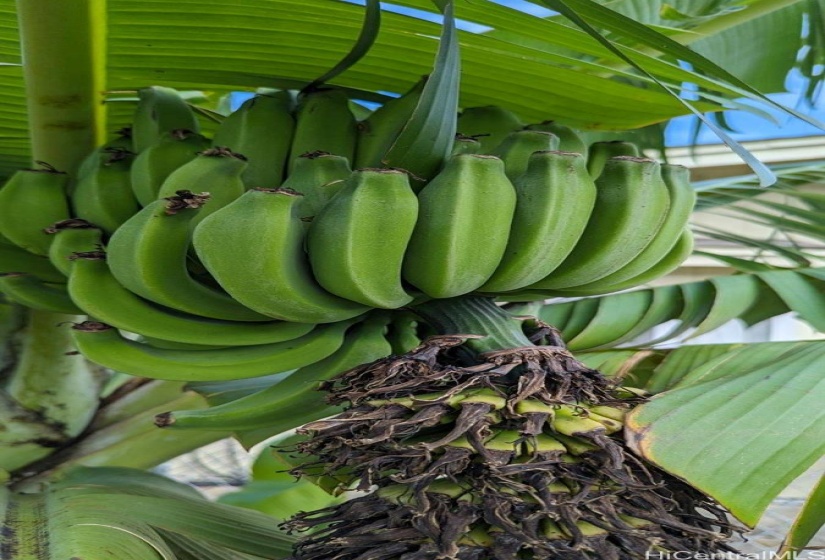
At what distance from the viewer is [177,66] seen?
614 mm

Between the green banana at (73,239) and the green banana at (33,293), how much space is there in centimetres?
6

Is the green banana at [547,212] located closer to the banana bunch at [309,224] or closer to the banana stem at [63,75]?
the banana bunch at [309,224]

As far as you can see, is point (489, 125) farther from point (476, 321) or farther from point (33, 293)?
point (33, 293)

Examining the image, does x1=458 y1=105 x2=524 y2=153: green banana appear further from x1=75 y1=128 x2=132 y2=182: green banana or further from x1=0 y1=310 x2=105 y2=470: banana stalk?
x1=0 y1=310 x2=105 y2=470: banana stalk

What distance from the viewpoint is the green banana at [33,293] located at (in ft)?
1.73

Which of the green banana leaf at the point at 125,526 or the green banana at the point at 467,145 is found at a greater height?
the green banana at the point at 467,145

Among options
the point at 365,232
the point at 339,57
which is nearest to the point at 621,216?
the point at 365,232

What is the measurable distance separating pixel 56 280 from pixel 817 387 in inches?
22.5

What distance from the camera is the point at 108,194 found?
52 centimetres

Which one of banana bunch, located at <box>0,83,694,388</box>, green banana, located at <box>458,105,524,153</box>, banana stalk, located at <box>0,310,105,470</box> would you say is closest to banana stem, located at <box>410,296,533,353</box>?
banana bunch, located at <box>0,83,694,388</box>

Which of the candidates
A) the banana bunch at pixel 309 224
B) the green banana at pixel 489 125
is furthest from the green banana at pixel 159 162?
the green banana at pixel 489 125

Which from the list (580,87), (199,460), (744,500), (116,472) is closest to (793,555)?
(744,500)

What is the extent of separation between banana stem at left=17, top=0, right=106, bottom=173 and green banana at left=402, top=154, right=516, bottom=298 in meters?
0.30

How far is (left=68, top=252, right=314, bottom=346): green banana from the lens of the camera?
0.46m
